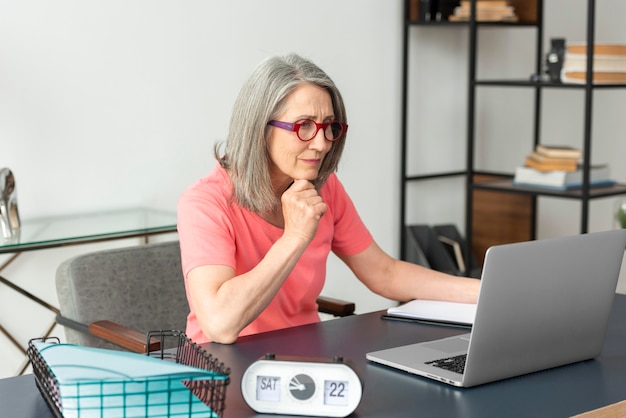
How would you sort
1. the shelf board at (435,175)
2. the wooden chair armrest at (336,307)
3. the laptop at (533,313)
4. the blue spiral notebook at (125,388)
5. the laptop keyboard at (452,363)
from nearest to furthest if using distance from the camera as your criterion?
the blue spiral notebook at (125,388) → the laptop at (533,313) → the laptop keyboard at (452,363) → the wooden chair armrest at (336,307) → the shelf board at (435,175)

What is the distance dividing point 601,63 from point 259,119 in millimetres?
1926

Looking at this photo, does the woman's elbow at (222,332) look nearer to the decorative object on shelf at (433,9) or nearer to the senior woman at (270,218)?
the senior woman at (270,218)

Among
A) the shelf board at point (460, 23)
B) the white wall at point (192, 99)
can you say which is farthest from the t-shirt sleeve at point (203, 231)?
the shelf board at point (460, 23)

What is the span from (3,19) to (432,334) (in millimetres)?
1787

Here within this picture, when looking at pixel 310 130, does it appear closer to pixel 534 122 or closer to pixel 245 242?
pixel 245 242

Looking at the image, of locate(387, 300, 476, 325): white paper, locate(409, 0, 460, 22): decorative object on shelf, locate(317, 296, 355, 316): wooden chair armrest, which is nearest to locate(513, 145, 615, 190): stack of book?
locate(409, 0, 460, 22): decorative object on shelf

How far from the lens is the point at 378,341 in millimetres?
1882

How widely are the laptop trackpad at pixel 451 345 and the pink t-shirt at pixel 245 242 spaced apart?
1.51 feet

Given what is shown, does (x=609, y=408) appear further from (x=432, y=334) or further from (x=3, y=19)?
(x=3, y=19)

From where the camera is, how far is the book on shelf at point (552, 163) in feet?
12.2

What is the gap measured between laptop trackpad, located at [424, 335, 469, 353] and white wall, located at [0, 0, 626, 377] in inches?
67.2

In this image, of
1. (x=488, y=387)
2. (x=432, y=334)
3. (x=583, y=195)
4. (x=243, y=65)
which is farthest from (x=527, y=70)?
(x=488, y=387)

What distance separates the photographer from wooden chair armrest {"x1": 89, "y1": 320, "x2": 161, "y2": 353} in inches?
83.4

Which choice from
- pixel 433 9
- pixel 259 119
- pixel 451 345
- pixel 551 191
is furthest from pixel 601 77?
pixel 451 345
